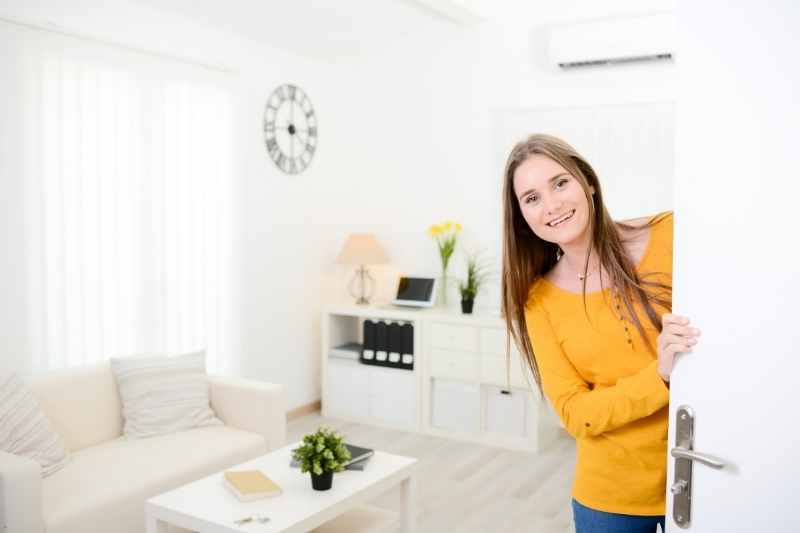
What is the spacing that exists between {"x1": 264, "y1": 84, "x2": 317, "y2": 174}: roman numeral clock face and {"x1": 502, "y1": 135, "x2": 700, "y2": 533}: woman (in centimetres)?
355

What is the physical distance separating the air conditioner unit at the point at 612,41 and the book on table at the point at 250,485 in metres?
3.04

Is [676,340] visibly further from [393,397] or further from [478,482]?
[393,397]

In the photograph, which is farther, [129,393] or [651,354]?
[129,393]

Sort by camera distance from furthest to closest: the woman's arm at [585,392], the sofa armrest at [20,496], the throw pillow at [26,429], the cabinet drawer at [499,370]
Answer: the cabinet drawer at [499,370] → the throw pillow at [26,429] → the sofa armrest at [20,496] → the woman's arm at [585,392]

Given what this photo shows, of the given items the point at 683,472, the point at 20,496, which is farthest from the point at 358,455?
the point at 683,472

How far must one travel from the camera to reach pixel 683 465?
52.9 inches

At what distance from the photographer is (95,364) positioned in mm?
3600

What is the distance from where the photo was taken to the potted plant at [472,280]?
488 cm

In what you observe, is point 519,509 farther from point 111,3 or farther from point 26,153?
point 111,3

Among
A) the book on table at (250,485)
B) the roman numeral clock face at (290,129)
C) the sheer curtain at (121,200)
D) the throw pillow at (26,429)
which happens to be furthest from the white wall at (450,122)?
the throw pillow at (26,429)

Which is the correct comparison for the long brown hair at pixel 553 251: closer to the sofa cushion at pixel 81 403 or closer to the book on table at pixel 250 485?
the book on table at pixel 250 485

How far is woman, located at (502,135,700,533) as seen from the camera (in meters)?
1.52

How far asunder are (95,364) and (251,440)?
32.4 inches

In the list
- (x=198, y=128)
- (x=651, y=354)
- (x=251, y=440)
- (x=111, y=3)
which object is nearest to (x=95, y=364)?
(x=251, y=440)
